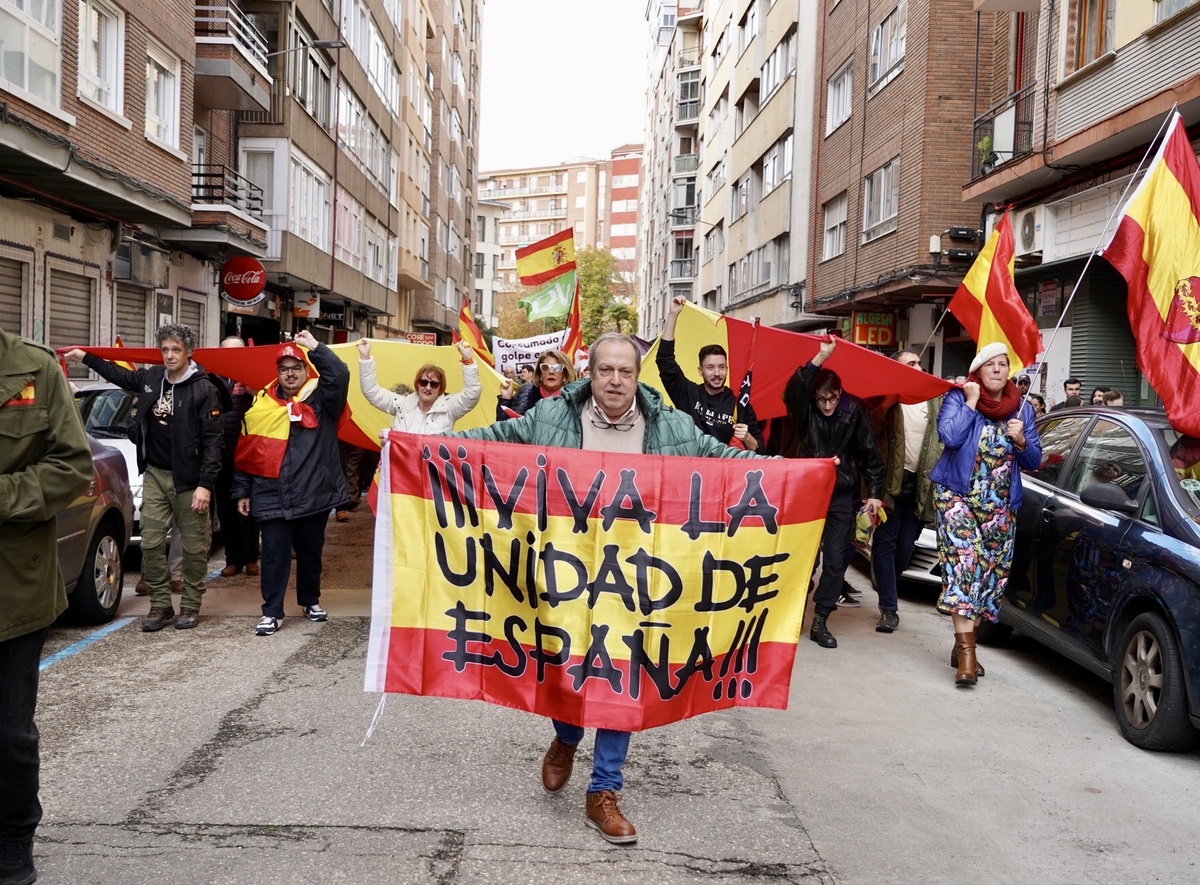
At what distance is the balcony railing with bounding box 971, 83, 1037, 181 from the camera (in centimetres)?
1862

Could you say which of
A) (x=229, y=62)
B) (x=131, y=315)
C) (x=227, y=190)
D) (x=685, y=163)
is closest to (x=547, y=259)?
(x=131, y=315)

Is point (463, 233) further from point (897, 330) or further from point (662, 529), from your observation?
point (662, 529)

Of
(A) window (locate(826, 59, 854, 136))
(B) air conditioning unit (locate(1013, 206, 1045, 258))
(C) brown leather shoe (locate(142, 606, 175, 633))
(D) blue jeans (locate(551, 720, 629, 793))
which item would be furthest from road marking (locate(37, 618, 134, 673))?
(A) window (locate(826, 59, 854, 136))

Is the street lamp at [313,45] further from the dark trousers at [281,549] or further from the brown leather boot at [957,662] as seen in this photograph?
the brown leather boot at [957,662]

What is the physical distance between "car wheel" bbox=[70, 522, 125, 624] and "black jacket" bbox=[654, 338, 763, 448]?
411cm

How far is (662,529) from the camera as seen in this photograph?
457 centimetres

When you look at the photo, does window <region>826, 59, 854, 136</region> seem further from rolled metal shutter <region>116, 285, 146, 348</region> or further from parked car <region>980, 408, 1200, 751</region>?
parked car <region>980, 408, 1200, 751</region>

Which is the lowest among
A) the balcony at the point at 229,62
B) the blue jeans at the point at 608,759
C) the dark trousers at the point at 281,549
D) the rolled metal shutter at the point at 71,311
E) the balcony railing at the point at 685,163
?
the blue jeans at the point at 608,759

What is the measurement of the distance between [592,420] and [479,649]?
1019 mm

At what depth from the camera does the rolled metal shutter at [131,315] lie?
1947 cm

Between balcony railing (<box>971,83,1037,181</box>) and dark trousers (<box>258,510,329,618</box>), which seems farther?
balcony railing (<box>971,83,1037,181</box>)

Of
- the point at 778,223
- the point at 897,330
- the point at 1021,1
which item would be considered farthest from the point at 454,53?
the point at 1021,1

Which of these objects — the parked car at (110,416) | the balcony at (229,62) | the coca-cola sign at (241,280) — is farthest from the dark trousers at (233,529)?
the coca-cola sign at (241,280)

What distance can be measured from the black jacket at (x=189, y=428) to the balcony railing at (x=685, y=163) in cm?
6357
